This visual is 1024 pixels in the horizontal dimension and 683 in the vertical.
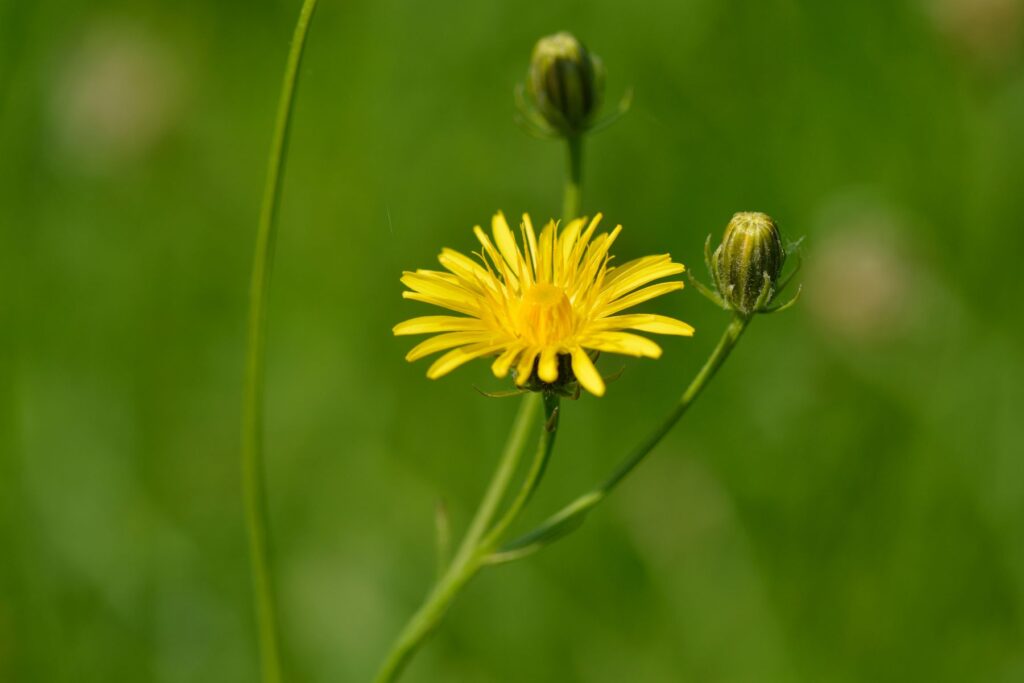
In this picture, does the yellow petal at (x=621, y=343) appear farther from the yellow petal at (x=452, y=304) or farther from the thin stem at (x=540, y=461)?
the yellow petal at (x=452, y=304)

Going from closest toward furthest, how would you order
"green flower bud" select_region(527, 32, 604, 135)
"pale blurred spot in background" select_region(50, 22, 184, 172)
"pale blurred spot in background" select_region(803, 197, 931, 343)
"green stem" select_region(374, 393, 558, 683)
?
"green stem" select_region(374, 393, 558, 683)
"green flower bud" select_region(527, 32, 604, 135)
"pale blurred spot in background" select_region(803, 197, 931, 343)
"pale blurred spot in background" select_region(50, 22, 184, 172)

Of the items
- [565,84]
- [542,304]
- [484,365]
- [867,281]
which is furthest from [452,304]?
[867,281]

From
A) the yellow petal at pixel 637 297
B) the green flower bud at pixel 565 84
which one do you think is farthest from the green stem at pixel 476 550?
the green flower bud at pixel 565 84

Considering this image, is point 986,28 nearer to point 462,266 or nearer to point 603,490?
point 462,266

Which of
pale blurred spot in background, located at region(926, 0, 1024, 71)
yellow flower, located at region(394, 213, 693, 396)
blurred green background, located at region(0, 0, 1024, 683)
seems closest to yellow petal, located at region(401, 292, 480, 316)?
yellow flower, located at region(394, 213, 693, 396)

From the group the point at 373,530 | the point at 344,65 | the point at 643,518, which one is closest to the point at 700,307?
the point at 643,518

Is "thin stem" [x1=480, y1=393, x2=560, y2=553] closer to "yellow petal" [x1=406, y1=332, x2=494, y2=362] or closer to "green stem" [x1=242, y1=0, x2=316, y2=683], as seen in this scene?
"yellow petal" [x1=406, y1=332, x2=494, y2=362]

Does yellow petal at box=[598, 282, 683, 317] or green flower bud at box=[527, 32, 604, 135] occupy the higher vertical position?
green flower bud at box=[527, 32, 604, 135]
